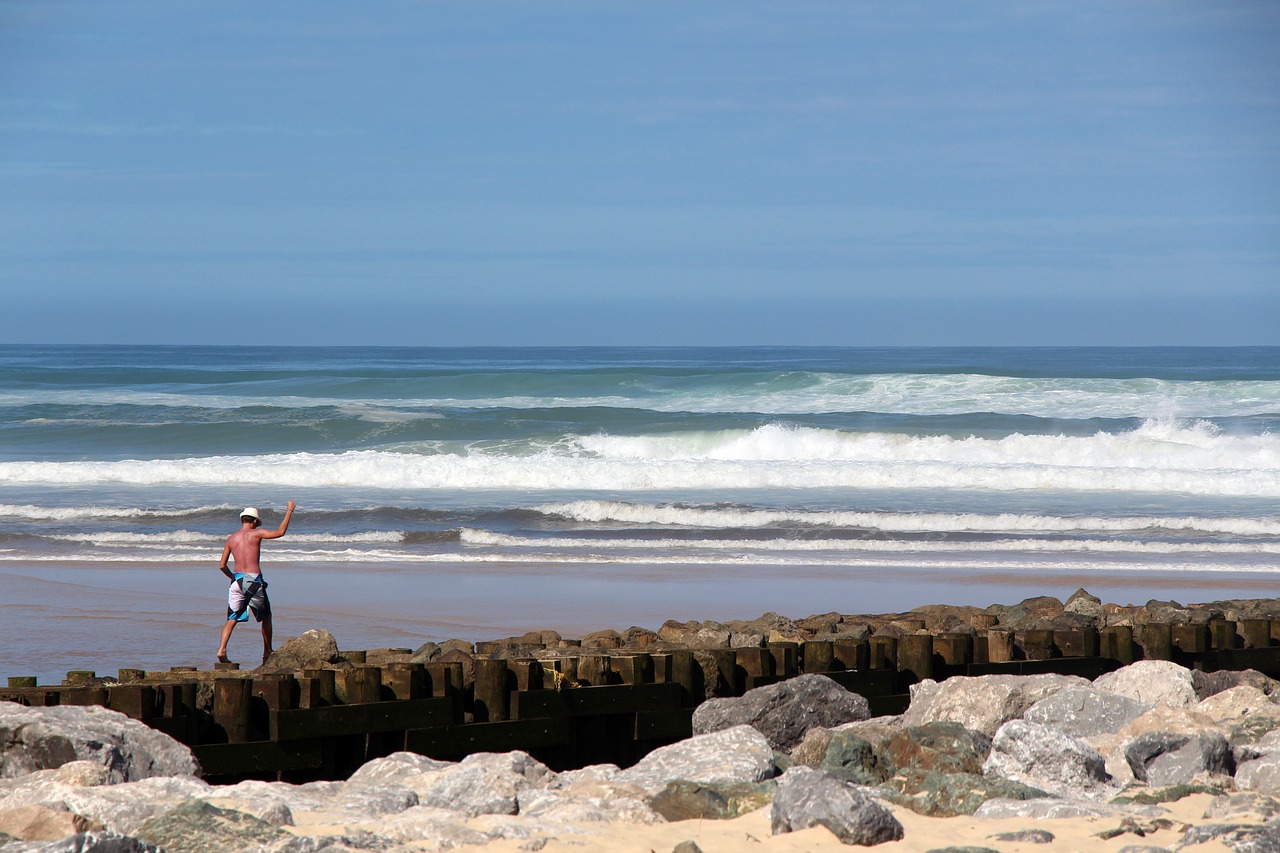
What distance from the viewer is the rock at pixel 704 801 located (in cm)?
435

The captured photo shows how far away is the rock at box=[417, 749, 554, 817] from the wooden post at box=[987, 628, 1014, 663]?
2.77 metres

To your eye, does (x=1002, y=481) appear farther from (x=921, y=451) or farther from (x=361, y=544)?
(x=361, y=544)

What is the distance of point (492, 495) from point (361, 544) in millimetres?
5037

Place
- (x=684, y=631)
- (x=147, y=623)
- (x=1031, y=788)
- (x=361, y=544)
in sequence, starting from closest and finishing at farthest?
1. (x=1031, y=788)
2. (x=684, y=631)
3. (x=147, y=623)
4. (x=361, y=544)

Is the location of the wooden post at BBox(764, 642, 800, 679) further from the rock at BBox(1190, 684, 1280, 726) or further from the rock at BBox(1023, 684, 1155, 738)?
the rock at BBox(1190, 684, 1280, 726)

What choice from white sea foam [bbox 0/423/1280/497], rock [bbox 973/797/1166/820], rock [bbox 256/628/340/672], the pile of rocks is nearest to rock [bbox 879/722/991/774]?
the pile of rocks

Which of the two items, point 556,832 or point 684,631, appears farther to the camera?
point 684,631

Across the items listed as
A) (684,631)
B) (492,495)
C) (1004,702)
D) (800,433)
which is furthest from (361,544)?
(800,433)

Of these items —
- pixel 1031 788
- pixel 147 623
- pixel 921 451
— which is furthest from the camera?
pixel 921 451

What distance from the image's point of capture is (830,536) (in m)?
15.3

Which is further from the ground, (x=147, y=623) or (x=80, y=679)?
(x=80, y=679)

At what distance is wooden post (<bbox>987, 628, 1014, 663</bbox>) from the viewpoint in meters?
6.51

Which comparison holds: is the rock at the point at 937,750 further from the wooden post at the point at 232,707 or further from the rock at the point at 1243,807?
the wooden post at the point at 232,707

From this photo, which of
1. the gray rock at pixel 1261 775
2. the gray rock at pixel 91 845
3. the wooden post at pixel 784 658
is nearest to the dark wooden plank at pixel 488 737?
the wooden post at pixel 784 658
